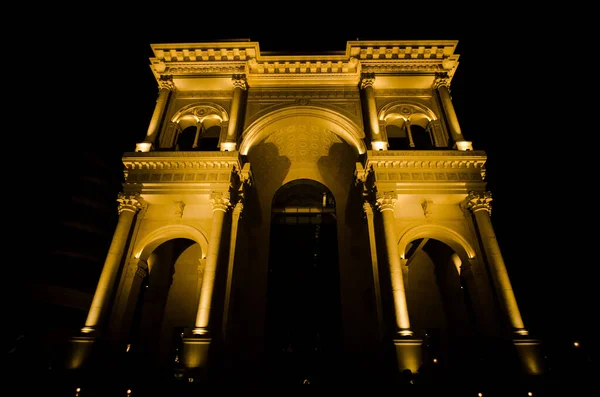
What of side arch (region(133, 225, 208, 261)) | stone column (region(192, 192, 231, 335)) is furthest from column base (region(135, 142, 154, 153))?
stone column (region(192, 192, 231, 335))

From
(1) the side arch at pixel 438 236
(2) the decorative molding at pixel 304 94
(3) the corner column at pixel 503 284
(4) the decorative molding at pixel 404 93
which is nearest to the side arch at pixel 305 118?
(2) the decorative molding at pixel 304 94

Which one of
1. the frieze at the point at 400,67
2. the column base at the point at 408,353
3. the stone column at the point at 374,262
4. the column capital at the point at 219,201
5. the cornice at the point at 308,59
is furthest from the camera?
the frieze at the point at 400,67

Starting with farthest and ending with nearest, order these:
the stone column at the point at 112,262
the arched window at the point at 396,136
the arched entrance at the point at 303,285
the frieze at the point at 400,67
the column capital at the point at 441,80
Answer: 1. the arched window at the point at 396,136
2. the frieze at the point at 400,67
3. the column capital at the point at 441,80
4. the arched entrance at the point at 303,285
5. the stone column at the point at 112,262

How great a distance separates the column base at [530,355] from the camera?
34.4ft

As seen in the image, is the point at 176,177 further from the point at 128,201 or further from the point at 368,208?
the point at 368,208

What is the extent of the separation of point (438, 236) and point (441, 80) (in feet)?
30.9

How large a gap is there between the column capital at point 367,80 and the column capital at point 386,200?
7401 millimetres

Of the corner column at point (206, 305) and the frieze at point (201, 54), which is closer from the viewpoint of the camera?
the corner column at point (206, 305)

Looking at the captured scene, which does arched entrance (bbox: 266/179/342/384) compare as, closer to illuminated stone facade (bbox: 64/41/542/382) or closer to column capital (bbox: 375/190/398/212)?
illuminated stone facade (bbox: 64/41/542/382)

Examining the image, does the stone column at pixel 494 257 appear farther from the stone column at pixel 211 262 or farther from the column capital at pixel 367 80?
the stone column at pixel 211 262

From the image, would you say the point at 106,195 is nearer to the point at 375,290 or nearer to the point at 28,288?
the point at 28,288

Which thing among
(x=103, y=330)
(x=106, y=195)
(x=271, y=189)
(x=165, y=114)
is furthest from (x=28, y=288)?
(x=271, y=189)

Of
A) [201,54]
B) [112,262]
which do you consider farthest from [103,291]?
[201,54]

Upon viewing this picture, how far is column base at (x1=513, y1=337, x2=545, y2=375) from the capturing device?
10.5m
